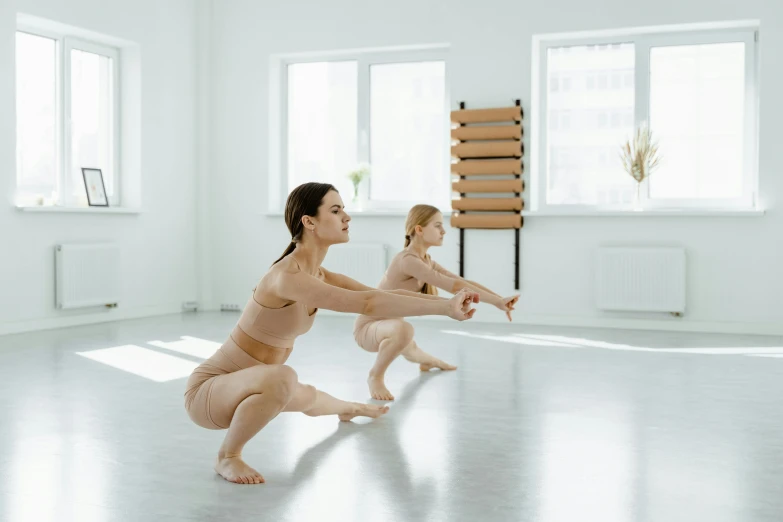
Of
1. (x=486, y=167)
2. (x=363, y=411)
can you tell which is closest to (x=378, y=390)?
(x=363, y=411)

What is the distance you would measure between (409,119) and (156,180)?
7.36 ft

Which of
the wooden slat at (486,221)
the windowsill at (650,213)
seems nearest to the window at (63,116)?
the wooden slat at (486,221)

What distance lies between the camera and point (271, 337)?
2459 mm

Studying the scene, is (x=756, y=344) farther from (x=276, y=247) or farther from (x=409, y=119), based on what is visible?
(x=276, y=247)

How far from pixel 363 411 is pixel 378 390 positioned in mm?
465

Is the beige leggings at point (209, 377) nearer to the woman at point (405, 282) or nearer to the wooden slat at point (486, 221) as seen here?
the woman at point (405, 282)

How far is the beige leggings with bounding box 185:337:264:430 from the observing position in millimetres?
2428

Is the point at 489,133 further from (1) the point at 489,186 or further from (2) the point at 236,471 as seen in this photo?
(2) the point at 236,471

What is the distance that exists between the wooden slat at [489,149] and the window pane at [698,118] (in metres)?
1.09

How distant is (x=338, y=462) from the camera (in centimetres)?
256

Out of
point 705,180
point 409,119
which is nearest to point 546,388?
point 705,180

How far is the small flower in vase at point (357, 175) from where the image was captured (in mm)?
7152

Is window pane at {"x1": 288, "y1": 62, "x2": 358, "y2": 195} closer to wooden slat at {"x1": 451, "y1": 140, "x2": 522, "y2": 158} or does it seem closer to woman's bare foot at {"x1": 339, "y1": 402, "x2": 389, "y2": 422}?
wooden slat at {"x1": 451, "y1": 140, "x2": 522, "y2": 158}

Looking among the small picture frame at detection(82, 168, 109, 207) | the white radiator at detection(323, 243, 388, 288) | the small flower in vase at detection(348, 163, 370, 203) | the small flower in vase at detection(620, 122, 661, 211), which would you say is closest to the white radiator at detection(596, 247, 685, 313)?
the small flower in vase at detection(620, 122, 661, 211)
